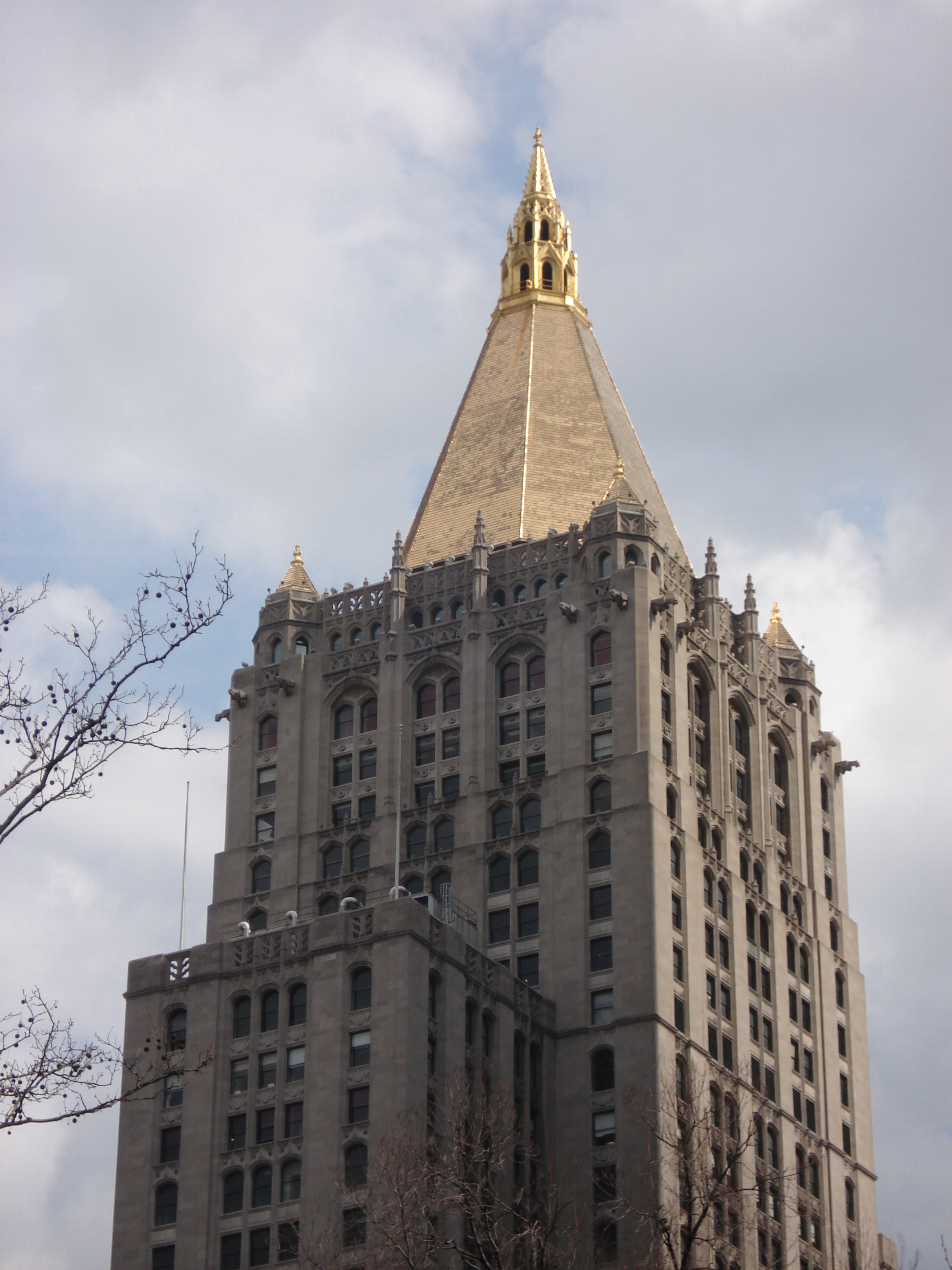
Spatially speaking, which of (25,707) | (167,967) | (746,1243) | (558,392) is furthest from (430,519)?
(25,707)

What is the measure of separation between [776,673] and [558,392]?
2028cm

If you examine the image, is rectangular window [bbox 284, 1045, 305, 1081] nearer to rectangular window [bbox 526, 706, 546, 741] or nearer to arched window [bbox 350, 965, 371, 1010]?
arched window [bbox 350, 965, 371, 1010]

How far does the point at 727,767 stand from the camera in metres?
120

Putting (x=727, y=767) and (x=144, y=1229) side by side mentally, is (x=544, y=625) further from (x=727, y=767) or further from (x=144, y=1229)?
(x=144, y=1229)

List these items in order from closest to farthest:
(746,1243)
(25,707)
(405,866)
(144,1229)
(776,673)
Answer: (25,707) < (144,1229) < (746,1243) < (405,866) < (776,673)

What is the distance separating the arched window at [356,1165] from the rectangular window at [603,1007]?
1592 centimetres

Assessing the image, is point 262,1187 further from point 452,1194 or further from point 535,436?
point 535,436

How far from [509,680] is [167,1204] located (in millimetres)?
32622

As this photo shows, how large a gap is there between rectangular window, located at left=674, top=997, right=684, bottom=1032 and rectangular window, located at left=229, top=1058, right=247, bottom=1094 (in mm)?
20090

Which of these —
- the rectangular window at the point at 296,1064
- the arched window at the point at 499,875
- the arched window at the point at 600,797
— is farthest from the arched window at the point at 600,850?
the rectangular window at the point at 296,1064

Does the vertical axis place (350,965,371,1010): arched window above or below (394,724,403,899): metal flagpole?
below

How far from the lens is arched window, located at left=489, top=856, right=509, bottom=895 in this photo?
4446 inches

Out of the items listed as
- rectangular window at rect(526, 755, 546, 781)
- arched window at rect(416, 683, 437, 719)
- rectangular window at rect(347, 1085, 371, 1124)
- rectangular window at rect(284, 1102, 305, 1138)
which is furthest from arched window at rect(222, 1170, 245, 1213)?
arched window at rect(416, 683, 437, 719)

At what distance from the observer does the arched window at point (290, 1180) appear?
96.6m
